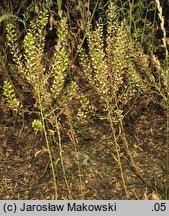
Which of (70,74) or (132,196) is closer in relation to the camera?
(132,196)

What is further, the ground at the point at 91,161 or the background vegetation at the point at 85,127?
the ground at the point at 91,161

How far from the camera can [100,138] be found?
8.80 ft

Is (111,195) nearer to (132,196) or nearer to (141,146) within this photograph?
Answer: (132,196)

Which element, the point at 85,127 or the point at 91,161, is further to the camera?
the point at 85,127

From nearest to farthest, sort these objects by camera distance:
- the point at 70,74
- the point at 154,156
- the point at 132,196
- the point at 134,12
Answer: the point at 132,196
the point at 154,156
the point at 70,74
the point at 134,12

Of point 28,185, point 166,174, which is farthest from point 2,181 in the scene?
point 166,174

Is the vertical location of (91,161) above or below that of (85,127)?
below

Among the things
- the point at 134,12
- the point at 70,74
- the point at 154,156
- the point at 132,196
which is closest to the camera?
the point at 132,196

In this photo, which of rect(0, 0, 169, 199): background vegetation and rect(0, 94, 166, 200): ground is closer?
rect(0, 0, 169, 199): background vegetation

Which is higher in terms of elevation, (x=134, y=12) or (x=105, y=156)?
(x=134, y=12)

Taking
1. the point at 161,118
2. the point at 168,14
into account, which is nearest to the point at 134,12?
the point at 168,14

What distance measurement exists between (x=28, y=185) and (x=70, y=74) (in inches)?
33.9

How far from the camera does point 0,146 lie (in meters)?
2.66

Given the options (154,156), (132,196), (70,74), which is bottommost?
(132,196)
